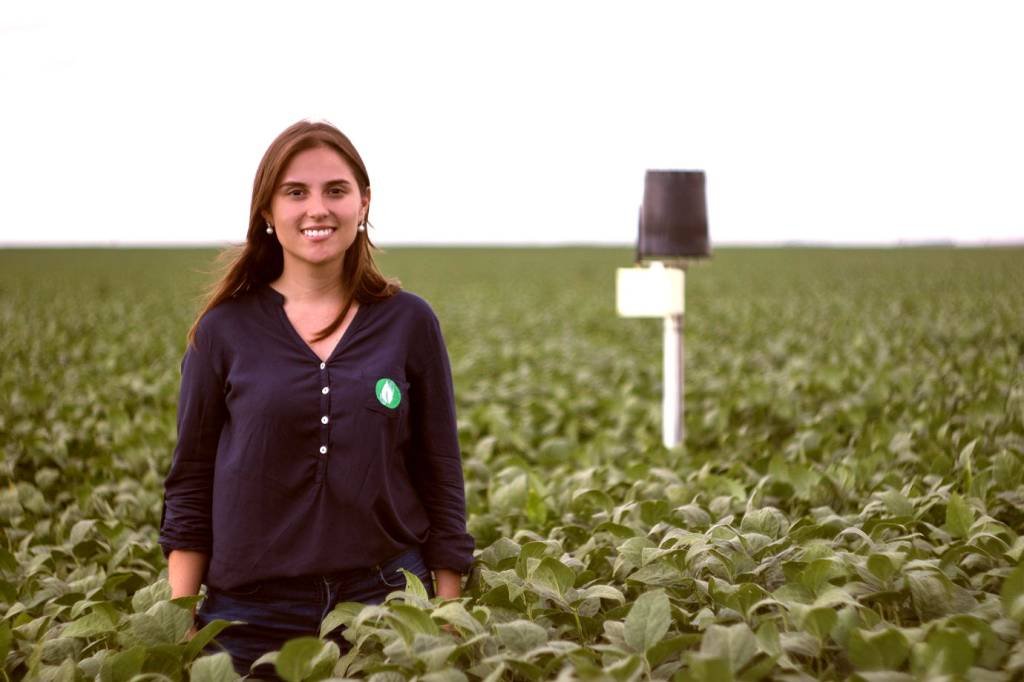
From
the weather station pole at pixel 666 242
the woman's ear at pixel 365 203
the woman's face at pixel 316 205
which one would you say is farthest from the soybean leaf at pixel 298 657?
the weather station pole at pixel 666 242

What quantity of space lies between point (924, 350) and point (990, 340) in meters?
1.28

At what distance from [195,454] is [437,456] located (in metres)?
0.57

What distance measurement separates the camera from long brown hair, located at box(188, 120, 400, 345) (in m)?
2.33

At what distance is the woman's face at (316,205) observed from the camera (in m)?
2.32

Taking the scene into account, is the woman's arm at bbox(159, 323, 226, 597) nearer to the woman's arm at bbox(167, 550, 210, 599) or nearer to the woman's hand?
the woman's arm at bbox(167, 550, 210, 599)

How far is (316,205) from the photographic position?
2316mm

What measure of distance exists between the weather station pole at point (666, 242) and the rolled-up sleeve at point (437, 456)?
8.87ft

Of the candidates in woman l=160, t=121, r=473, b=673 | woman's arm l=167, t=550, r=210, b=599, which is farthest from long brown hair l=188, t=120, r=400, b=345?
woman's arm l=167, t=550, r=210, b=599

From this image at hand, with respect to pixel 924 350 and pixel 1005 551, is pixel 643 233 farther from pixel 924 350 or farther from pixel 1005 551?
pixel 924 350

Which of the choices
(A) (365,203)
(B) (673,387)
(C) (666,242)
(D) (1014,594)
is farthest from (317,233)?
(B) (673,387)

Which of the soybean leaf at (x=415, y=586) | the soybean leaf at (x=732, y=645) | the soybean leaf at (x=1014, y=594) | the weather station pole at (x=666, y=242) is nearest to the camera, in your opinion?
the soybean leaf at (x=732, y=645)

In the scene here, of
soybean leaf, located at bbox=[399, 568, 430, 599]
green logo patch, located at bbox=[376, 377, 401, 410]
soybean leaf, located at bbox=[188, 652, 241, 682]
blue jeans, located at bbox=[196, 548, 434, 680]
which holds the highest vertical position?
green logo patch, located at bbox=[376, 377, 401, 410]

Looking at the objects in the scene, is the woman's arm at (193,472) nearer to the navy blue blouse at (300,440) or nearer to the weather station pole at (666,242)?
the navy blue blouse at (300,440)

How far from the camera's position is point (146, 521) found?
14.7ft
